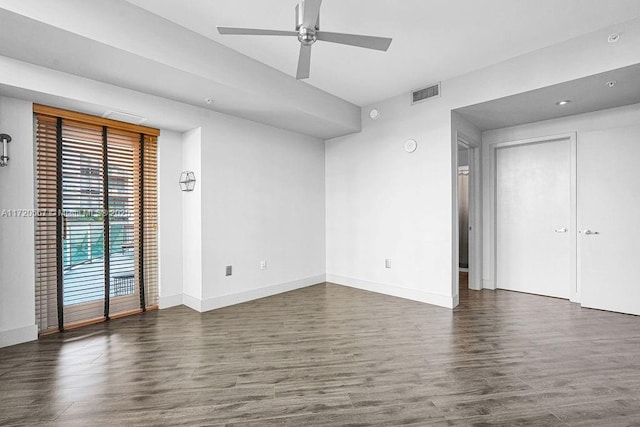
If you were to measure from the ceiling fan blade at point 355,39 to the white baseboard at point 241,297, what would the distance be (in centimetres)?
318

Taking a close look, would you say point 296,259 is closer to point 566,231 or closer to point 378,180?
point 378,180

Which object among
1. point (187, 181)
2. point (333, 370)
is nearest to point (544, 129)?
point (333, 370)

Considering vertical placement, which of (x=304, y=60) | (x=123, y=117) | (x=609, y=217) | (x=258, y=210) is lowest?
(x=609, y=217)

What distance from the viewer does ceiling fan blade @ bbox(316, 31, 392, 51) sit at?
226 cm

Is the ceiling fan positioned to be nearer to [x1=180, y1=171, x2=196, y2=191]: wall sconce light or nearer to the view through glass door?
[x1=180, y1=171, x2=196, y2=191]: wall sconce light

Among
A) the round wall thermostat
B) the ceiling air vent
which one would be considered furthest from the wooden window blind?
the ceiling air vent

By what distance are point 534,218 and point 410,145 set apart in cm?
215

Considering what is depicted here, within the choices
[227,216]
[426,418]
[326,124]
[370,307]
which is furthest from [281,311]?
[326,124]

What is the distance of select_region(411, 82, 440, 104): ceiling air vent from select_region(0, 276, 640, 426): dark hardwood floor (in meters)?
2.72

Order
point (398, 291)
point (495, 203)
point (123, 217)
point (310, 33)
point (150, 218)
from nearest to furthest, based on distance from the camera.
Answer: point (310, 33)
point (123, 217)
point (150, 218)
point (398, 291)
point (495, 203)

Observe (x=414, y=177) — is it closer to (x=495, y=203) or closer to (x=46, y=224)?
(x=495, y=203)

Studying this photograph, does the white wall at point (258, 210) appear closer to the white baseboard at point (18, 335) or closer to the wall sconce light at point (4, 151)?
the white baseboard at point (18, 335)

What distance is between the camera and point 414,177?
4246 mm

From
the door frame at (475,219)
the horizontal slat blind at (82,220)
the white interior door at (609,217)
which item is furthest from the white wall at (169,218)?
the white interior door at (609,217)
